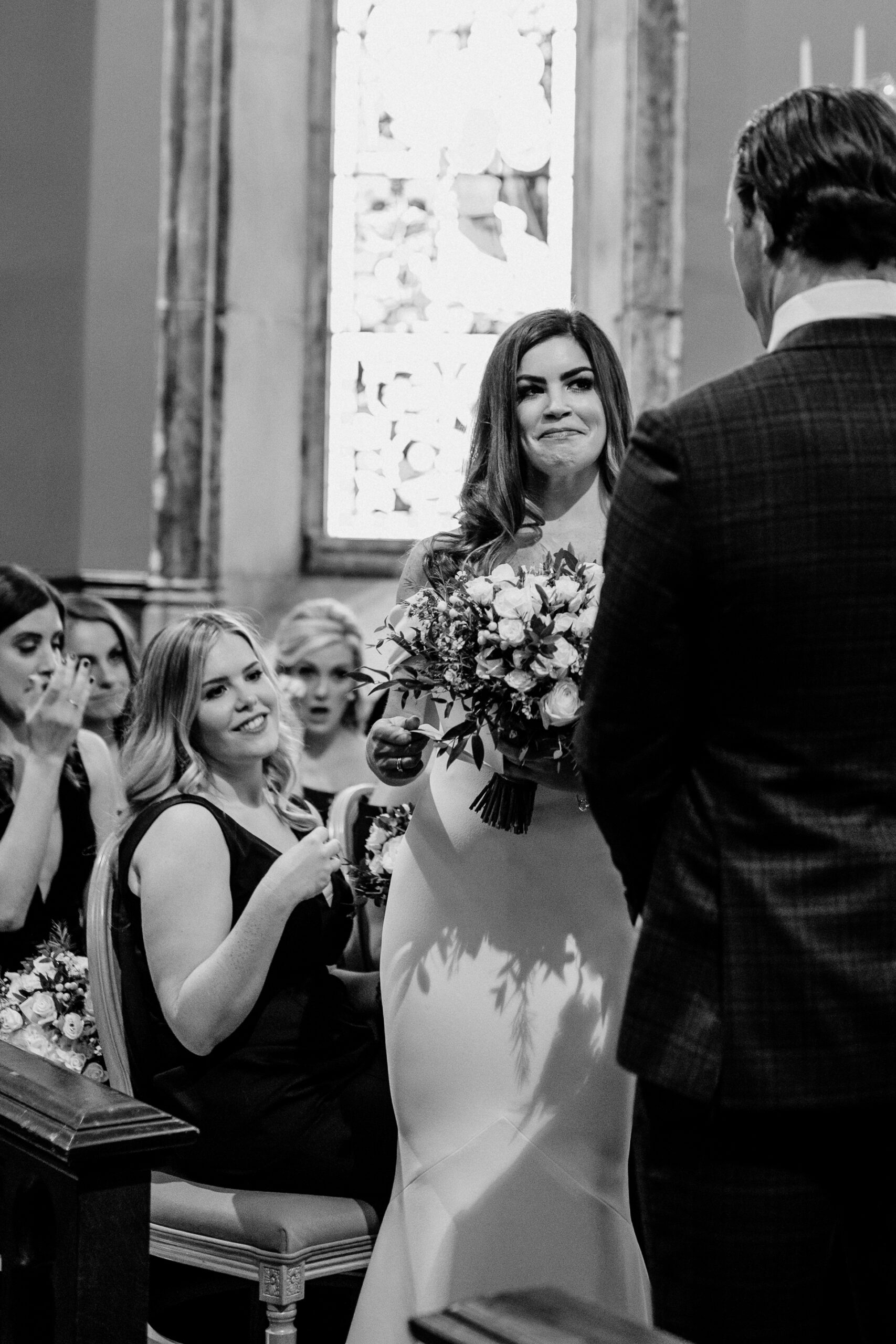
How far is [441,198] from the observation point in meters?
8.30

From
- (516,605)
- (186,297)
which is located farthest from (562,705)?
(186,297)

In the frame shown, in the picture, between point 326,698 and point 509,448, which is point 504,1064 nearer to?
point 509,448

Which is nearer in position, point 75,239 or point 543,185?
point 75,239

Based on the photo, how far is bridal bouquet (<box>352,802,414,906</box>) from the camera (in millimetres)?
3367

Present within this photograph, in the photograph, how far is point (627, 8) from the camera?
802 cm

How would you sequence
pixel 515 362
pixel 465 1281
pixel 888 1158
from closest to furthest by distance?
pixel 888 1158 < pixel 465 1281 < pixel 515 362

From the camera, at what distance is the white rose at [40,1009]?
3521 mm

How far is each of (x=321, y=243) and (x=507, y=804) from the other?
5.97 m

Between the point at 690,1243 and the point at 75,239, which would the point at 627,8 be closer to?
the point at 75,239

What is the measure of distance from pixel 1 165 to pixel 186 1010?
5.36m

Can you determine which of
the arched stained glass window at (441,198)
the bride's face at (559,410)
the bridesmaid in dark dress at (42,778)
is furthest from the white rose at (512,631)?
the arched stained glass window at (441,198)

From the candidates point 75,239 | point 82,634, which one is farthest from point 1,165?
point 82,634

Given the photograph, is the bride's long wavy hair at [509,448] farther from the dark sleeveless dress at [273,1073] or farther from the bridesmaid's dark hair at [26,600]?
the bridesmaid's dark hair at [26,600]

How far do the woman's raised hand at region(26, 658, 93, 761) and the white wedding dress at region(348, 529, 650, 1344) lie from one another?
146 centimetres
